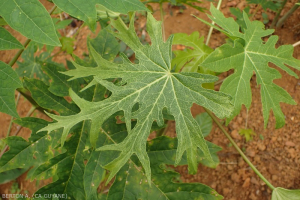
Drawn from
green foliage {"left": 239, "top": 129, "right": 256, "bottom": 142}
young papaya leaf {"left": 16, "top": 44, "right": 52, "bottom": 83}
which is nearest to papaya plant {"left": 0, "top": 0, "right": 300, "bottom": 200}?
young papaya leaf {"left": 16, "top": 44, "right": 52, "bottom": 83}

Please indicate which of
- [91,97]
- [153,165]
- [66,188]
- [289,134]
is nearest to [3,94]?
[91,97]

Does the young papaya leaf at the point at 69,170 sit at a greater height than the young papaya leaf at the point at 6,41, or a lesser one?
lesser

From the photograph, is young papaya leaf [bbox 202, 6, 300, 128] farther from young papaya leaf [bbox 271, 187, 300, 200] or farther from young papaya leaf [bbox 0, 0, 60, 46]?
young papaya leaf [bbox 0, 0, 60, 46]

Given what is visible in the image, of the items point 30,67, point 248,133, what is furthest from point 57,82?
point 248,133

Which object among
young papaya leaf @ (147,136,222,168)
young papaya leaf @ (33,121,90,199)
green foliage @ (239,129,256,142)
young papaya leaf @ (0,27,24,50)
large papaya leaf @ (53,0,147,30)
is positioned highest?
large papaya leaf @ (53,0,147,30)

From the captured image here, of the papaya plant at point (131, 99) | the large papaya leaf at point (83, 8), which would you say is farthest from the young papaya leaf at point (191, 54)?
the large papaya leaf at point (83, 8)

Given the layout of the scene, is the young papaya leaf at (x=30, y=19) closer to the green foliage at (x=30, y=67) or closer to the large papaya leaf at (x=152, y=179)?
the large papaya leaf at (x=152, y=179)

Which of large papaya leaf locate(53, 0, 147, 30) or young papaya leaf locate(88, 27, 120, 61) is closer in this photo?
large papaya leaf locate(53, 0, 147, 30)
